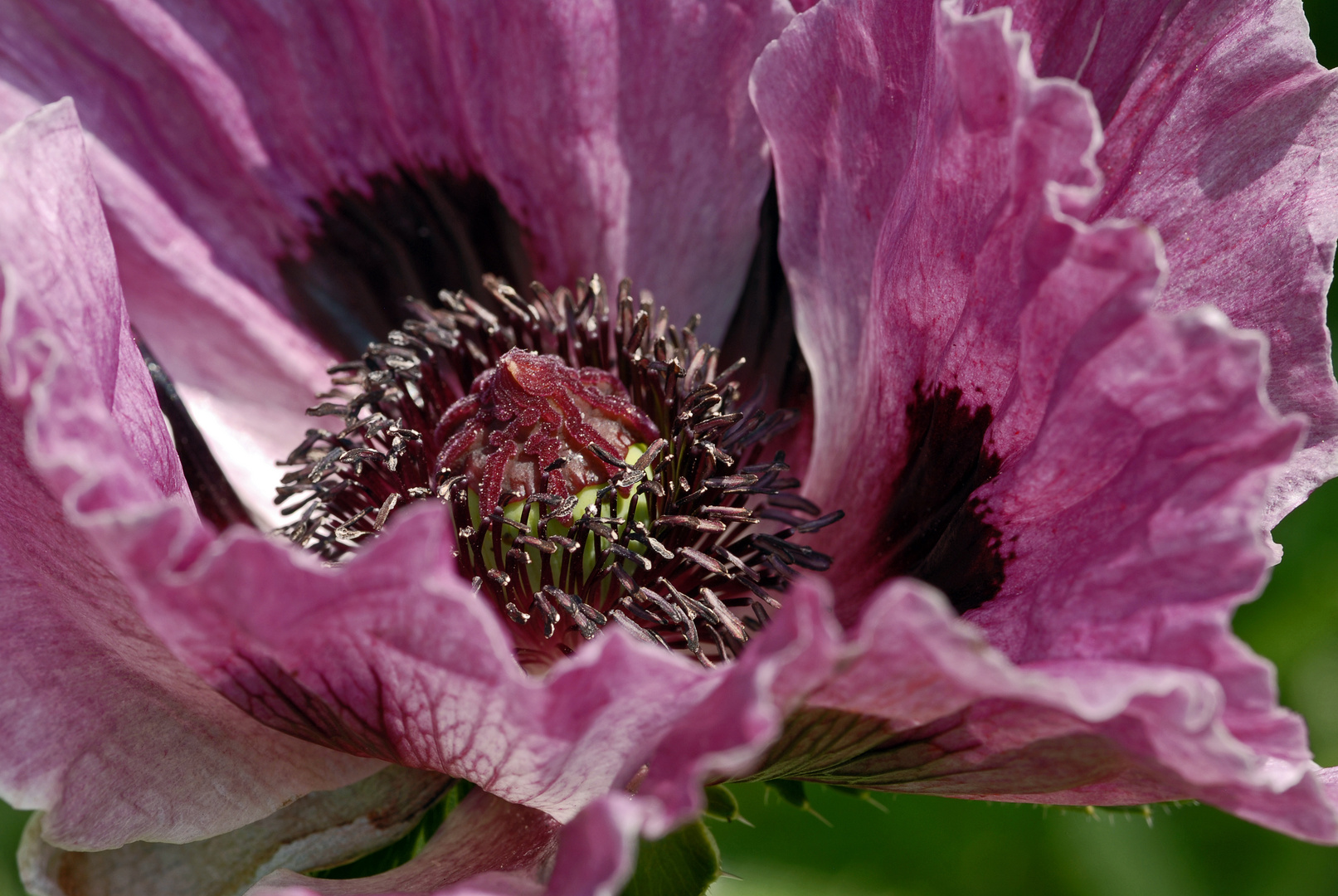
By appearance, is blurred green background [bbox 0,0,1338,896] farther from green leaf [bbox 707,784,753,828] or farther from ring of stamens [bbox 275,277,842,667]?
green leaf [bbox 707,784,753,828]

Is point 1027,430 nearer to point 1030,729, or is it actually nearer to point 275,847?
point 1030,729

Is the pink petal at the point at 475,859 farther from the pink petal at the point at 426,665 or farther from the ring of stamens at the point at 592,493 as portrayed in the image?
the ring of stamens at the point at 592,493

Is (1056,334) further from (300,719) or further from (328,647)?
(300,719)

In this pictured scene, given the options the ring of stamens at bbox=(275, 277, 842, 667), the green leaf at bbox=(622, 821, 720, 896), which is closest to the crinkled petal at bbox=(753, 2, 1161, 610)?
the ring of stamens at bbox=(275, 277, 842, 667)

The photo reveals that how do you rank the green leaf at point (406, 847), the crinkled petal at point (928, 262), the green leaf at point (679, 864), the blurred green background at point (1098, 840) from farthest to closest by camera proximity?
the blurred green background at point (1098, 840)
the green leaf at point (406, 847)
the green leaf at point (679, 864)
the crinkled petal at point (928, 262)

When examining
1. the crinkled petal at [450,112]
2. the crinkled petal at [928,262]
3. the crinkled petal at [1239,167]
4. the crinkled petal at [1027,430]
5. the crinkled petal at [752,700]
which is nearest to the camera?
the crinkled petal at [752,700]

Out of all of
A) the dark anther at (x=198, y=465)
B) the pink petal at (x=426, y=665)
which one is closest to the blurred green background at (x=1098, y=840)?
the dark anther at (x=198, y=465)

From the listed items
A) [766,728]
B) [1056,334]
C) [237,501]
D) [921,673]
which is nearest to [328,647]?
[766,728]

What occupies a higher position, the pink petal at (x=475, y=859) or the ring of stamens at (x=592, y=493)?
the ring of stamens at (x=592, y=493)
